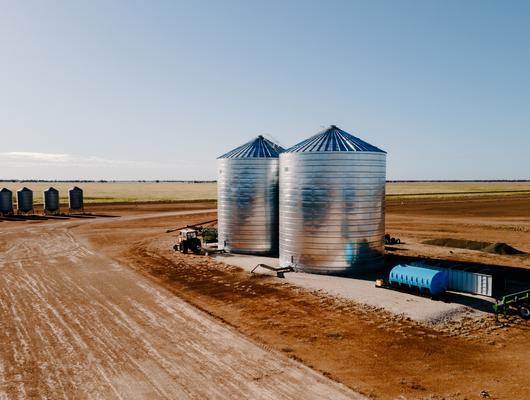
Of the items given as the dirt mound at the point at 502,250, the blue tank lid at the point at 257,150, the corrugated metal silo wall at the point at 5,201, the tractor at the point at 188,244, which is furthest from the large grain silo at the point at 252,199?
the corrugated metal silo wall at the point at 5,201

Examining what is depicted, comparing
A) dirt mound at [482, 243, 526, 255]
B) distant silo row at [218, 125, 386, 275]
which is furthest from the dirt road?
dirt mound at [482, 243, 526, 255]

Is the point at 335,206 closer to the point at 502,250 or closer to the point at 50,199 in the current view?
the point at 502,250

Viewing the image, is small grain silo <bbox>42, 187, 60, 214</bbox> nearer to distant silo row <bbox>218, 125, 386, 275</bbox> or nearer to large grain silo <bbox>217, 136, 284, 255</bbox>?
large grain silo <bbox>217, 136, 284, 255</bbox>

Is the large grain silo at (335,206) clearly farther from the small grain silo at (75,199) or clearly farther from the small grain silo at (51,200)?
the small grain silo at (75,199)

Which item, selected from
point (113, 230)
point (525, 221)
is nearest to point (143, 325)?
point (113, 230)

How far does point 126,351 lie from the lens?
14633 mm

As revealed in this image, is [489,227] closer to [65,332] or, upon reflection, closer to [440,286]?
[440,286]

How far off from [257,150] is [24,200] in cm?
5316

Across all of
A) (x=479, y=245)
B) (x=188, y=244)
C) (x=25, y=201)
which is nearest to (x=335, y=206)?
(x=188, y=244)

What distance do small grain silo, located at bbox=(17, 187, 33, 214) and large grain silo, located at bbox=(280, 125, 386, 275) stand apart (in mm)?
57892

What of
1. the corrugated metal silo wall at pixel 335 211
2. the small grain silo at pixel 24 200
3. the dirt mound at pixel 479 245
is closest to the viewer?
the corrugated metal silo wall at pixel 335 211

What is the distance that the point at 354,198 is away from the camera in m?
25.3

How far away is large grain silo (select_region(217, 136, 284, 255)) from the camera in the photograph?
32062 mm

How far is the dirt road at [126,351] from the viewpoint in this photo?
11938 mm
